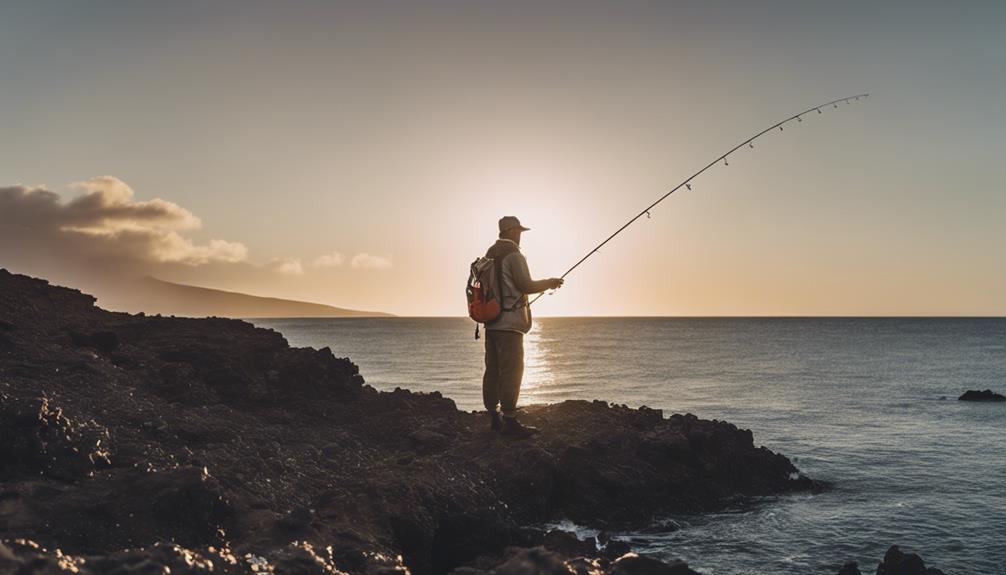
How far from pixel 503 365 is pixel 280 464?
3555mm

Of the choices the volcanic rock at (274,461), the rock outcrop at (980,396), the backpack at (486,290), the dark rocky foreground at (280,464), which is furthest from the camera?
the rock outcrop at (980,396)

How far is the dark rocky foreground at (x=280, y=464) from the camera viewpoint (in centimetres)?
570

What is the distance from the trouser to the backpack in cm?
33

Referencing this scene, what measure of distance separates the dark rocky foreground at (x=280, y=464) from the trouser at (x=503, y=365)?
2.97 ft

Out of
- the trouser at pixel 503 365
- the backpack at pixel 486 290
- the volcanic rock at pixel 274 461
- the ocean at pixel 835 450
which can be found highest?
the backpack at pixel 486 290

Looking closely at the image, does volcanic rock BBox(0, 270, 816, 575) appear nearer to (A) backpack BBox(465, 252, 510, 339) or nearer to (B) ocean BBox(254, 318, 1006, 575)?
(B) ocean BBox(254, 318, 1006, 575)

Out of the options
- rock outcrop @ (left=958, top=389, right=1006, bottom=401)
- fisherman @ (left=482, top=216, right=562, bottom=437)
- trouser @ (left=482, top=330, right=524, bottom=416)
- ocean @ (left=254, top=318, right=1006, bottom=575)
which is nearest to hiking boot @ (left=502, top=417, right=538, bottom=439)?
trouser @ (left=482, top=330, right=524, bottom=416)

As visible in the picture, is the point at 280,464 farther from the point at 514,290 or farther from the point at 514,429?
the point at 514,290

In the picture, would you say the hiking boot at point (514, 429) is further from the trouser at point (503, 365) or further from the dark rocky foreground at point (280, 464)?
the trouser at point (503, 365)

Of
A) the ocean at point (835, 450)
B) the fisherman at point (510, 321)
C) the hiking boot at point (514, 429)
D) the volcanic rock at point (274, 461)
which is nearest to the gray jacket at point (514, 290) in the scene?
the fisherman at point (510, 321)

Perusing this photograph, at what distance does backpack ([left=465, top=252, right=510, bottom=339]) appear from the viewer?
34.0 feet

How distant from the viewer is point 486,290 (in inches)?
411

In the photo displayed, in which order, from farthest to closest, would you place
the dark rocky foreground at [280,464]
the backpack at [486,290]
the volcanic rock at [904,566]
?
the backpack at [486,290] < the volcanic rock at [904,566] < the dark rocky foreground at [280,464]

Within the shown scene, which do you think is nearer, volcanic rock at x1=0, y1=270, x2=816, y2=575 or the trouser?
volcanic rock at x1=0, y1=270, x2=816, y2=575
